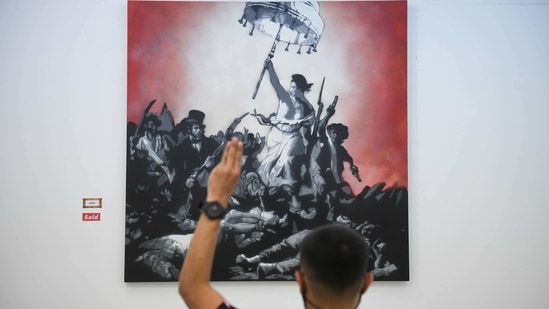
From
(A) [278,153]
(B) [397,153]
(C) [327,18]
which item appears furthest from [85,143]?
(B) [397,153]

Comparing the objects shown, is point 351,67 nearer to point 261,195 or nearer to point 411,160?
point 411,160

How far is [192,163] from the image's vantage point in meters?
3.52

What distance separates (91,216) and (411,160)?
2145 mm

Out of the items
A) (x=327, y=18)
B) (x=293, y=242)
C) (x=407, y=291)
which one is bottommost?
(x=407, y=291)

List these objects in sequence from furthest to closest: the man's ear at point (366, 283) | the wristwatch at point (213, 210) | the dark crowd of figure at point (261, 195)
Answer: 1. the dark crowd of figure at point (261, 195)
2. the man's ear at point (366, 283)
3. the wristwatch at point (213, 210)

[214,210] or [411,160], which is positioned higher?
[411,160]

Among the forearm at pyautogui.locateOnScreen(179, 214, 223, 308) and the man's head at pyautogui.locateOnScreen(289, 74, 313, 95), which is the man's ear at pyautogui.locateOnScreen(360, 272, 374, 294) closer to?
the forearm at pyautogui.locateOnScreen(179, 214, 223, 308)

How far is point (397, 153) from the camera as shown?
354 centimetres

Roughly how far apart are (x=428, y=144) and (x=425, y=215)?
1.55ft

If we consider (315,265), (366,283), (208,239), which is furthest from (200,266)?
(366,283)

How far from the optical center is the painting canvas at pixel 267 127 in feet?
11.4

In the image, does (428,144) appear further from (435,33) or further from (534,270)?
(534,270)

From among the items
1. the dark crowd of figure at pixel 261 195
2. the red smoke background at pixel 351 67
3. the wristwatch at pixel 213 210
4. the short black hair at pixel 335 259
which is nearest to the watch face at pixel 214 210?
the wristwatch at pixel 213 210

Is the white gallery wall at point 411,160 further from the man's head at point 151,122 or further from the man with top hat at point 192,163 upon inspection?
the man with top hat at point 192,163
